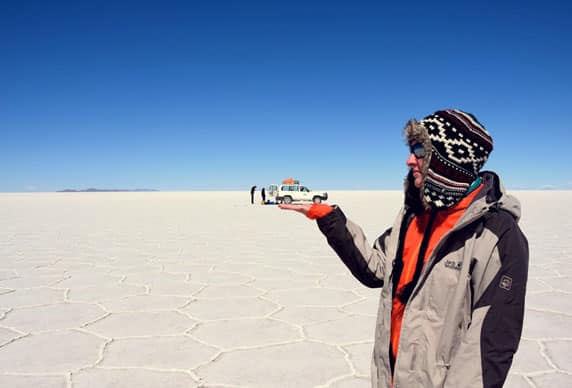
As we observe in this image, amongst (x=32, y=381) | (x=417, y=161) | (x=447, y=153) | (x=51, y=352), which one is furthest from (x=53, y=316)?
(x=447, y=153)

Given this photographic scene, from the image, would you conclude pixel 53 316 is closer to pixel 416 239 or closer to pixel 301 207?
pixel 301 207

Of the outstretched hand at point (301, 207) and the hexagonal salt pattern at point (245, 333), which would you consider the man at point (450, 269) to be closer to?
the outstretched hand at point (301, 207)

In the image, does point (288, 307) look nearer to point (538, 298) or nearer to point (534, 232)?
point (538, 298)

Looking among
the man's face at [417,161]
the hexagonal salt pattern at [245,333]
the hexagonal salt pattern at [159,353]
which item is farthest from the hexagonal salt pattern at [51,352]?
the man's face at [417,161]

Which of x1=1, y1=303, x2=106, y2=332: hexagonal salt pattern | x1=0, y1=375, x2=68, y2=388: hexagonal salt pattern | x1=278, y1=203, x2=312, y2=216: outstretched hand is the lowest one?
x1=0, y1=375, x2=68, y2=388: hexagonal salt pattern

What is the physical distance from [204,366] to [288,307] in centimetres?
148

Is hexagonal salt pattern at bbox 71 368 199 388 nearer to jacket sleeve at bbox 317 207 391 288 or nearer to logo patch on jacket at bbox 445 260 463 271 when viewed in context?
jacket sleeve at bbox 317 207 391 288

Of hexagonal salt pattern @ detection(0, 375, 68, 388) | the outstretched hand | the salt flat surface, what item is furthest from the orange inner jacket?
hexagonal salt pattern @ detection(0, 375, 68, 388)

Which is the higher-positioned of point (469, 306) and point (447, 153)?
point (447, 153)

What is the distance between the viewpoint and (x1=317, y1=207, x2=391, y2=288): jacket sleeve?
5.47 ft

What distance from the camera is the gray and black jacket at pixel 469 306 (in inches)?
50.8

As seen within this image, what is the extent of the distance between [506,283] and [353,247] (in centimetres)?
56

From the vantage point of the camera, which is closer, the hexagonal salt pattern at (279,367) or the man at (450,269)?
the man at (450,269)

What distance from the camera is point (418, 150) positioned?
1.50m
